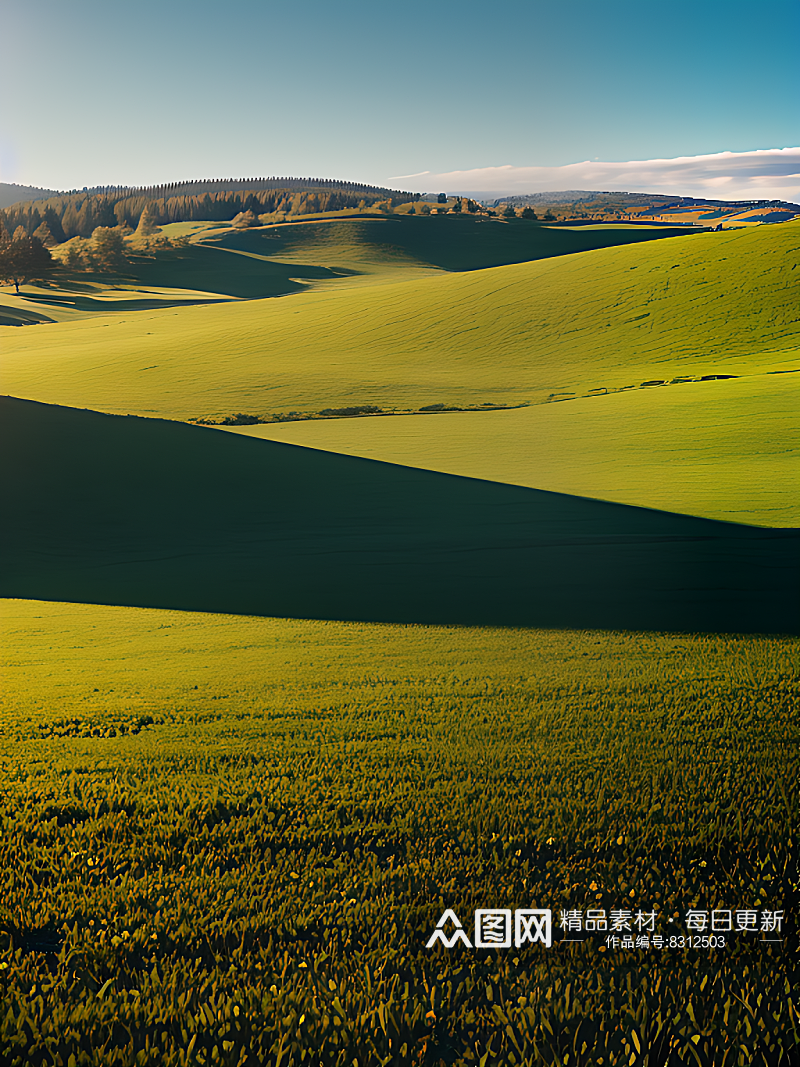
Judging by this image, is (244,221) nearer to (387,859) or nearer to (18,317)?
(18,317)

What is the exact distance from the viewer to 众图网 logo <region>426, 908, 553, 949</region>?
3.54 metres

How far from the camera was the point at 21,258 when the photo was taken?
97875mm

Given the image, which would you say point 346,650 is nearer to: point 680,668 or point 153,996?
point 680,668

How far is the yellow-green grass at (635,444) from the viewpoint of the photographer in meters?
22.8

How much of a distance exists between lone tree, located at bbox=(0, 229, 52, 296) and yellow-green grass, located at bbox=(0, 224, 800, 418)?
32.3 metres

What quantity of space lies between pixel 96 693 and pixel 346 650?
10.0 feet

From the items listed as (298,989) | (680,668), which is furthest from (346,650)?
(298,989)

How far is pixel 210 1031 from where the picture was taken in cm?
301

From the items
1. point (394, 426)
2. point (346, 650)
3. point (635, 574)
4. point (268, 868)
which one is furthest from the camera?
point (394, 426)

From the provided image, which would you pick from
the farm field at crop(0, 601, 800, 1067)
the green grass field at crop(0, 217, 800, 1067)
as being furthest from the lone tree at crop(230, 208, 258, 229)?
the farm field at crop(0, 601, 800, 1067)

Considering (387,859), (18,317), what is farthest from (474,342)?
(18,317)

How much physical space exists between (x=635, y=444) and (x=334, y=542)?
56.5ft

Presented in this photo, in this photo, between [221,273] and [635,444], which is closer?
[635,444]

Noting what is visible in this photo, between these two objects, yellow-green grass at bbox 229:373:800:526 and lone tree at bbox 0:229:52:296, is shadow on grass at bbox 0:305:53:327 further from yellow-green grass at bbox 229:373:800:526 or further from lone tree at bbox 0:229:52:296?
yellow-green grass at bbox 229:373:800:526
